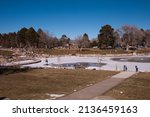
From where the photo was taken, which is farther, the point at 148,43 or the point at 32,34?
the point at 148,43

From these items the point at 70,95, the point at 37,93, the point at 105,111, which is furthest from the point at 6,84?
the point at 105,111

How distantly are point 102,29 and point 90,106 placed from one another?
87.5 metres

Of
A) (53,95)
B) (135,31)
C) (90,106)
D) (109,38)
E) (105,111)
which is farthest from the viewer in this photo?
(135,31)

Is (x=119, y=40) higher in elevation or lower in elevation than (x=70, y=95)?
higher

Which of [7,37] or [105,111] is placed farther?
[7,37]

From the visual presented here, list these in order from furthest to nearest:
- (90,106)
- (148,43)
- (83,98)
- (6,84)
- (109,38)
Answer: (148,43), (109,38), (6,84), (83,98), (90,106)

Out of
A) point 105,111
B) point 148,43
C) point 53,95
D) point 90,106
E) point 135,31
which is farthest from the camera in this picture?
point 148,43

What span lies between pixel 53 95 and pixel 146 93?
6.36m

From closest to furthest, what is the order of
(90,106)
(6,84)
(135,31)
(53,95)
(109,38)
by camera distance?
(90,106) < (53,95) < (6,84) < (109,38) < (135,31)

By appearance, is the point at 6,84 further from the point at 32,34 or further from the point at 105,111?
the point at 32,34

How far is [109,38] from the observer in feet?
311

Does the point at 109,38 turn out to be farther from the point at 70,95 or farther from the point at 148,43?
the point at 70,95

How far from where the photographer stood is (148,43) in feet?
409

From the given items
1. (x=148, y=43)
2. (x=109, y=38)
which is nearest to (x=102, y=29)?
(x=109, y=38)
